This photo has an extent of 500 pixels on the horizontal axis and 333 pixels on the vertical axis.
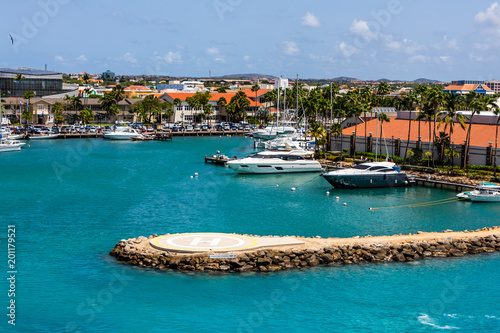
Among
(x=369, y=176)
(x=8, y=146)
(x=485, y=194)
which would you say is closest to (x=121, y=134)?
(x=8, y=146)

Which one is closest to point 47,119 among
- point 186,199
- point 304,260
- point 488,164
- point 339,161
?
point 339,161

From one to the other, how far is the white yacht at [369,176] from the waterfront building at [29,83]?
420 ft

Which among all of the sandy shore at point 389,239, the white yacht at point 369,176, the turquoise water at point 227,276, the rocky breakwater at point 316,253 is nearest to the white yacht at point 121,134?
the turquoise water at point 227,276

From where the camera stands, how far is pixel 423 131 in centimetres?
9606

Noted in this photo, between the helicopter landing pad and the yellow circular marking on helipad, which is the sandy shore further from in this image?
→ the yellow circular marking on helipad

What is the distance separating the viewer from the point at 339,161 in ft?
328

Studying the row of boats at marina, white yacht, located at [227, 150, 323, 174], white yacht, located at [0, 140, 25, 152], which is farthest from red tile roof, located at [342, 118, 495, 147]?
white yacht, located at [0, 140, 25, 152]

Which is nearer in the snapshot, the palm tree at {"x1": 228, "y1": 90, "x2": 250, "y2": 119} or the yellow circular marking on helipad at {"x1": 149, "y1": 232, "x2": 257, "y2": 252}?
the yellow circular marking on helipad at {"x1": 149, "y1": 232, "x2": 257, "y2": 252}

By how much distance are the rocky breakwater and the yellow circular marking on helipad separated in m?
0.48

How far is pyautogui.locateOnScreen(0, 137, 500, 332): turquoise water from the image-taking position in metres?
35.0

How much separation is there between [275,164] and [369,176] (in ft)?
63.6

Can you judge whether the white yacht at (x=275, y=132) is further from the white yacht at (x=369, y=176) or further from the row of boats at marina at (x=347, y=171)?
the white yacht at (x=369, y=176)

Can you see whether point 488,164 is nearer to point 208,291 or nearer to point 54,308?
point 208,291

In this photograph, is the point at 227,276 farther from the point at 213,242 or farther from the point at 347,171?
the point at 347,171
